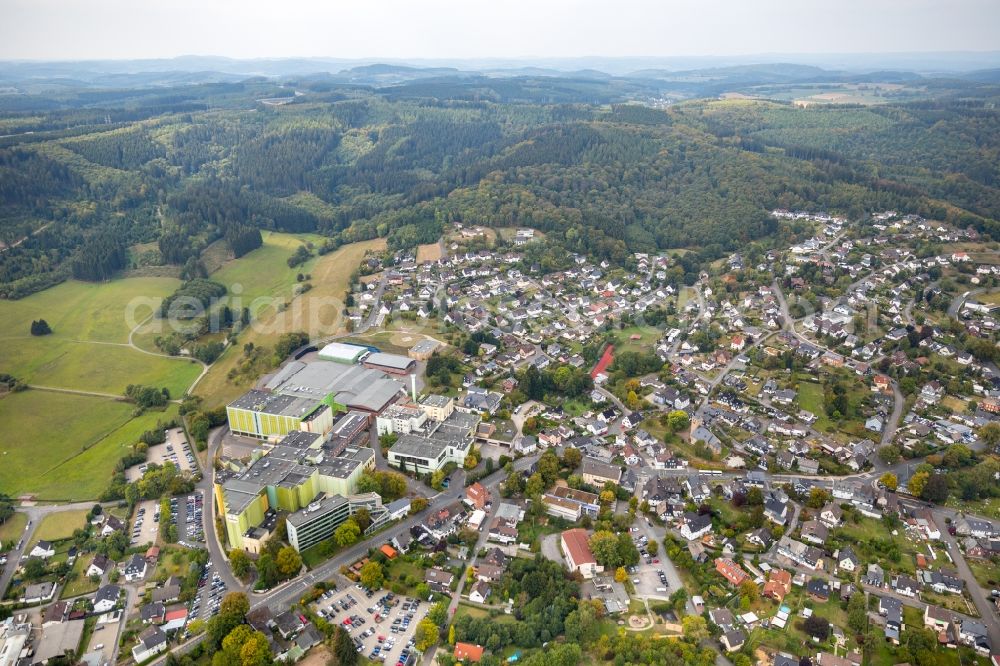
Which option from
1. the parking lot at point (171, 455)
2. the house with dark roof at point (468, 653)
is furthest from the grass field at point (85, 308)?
the house with dark roof at point (468, 653)

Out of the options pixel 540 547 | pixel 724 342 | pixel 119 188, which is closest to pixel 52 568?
pixel 540 547

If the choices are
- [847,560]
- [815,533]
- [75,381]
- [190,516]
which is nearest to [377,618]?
[190,516]

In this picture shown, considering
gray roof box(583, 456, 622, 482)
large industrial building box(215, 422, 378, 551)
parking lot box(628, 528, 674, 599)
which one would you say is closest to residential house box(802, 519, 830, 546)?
parking lot box(628, 528, 674, 599)

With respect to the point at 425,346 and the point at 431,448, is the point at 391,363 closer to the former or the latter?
the point at 425,346

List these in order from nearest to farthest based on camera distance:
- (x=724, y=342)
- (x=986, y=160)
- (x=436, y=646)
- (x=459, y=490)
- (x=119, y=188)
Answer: (x=436, y=646), (x=459, y=490), (x=724, y=342), (x=119, y=188), (x=986, y=160)

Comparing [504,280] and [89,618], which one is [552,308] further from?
[89,618]

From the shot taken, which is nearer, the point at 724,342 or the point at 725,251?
the point at 724,342

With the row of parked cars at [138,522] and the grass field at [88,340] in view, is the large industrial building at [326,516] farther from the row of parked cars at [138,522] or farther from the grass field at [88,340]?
the grass field at [88,340]

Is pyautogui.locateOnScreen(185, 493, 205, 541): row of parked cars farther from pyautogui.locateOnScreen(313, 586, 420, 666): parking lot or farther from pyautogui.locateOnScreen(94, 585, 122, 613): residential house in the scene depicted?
pyautogui.locateOnScreen(313, 586, 420, 666): parking lot
